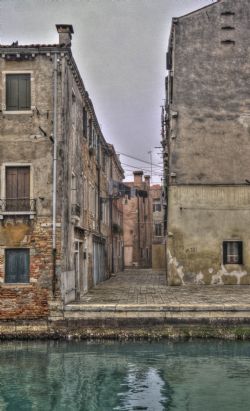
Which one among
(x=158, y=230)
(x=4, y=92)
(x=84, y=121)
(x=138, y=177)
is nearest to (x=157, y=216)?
(x=158, y=230)

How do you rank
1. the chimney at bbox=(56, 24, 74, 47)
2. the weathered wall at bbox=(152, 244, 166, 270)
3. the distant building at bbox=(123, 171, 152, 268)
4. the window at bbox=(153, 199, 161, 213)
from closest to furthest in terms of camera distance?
the chimney at bbox=(56, 24, 74, 47) < the weathered wall at bbox=(152, 244, 166, 270) < the distant building at bbox=(123, 171, 152, 268) < the window at bbox=(153, 199, 161, 213)

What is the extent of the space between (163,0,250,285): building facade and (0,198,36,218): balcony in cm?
979

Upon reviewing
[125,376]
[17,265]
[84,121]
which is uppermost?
[84,121]

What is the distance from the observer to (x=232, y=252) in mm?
28359

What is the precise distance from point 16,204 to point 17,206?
8cm

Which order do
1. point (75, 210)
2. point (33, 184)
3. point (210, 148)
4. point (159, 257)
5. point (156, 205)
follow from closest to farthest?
point (33, 184) → point (75, 210) → point (210, 148) → point (159, 257) → point (156, 205)

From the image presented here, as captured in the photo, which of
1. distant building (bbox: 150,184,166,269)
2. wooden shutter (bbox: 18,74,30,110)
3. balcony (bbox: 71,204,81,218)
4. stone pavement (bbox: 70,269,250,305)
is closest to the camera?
wooden shutter (bbox: 18,74,30,110)

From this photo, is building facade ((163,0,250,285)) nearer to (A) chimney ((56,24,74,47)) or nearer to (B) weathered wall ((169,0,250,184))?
(B) weathered wall ((169,0,250,184))

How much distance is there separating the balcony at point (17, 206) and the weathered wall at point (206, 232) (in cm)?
979

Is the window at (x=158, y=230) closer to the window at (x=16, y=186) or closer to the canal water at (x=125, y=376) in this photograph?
the window at (x=16, y=186)

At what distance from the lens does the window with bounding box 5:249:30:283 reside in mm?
20062

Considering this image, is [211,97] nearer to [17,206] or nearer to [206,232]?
[206,232]

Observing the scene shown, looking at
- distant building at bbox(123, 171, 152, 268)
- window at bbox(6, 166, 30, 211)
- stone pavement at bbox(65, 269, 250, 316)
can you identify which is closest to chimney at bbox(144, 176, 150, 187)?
distant building at bbox(123, 171, 152, 268)

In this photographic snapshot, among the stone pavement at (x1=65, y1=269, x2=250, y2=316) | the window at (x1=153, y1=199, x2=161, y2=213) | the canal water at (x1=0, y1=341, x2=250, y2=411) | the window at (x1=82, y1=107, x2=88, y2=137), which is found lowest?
the canal water at (x1=0, y1=341, x2=250, y2=411)
